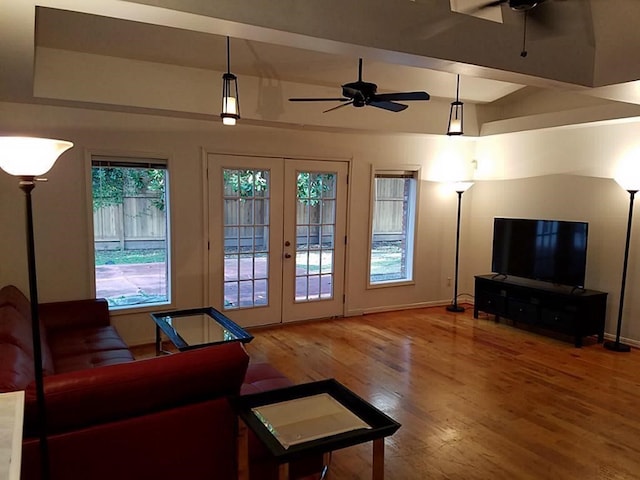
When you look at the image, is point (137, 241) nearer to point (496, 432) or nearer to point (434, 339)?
point (434, 339)

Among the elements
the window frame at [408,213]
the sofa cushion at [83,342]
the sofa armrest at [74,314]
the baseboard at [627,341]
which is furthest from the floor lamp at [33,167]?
the baseboard at [627,341]

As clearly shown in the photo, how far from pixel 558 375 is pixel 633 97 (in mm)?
2459

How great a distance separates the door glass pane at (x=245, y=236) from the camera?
5.18m

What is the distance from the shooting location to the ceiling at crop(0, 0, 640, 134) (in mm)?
2076

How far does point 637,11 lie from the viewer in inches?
119

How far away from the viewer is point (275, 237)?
545cm

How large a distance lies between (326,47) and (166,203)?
306 cm

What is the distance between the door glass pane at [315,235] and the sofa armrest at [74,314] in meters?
2.29

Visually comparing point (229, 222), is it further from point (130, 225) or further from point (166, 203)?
point (130, 225)

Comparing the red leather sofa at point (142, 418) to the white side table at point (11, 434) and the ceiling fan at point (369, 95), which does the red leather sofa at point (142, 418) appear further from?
the ceiling fan at point (369, 95)

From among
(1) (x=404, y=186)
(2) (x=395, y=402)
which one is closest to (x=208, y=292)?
(2) (x=395, y=402)

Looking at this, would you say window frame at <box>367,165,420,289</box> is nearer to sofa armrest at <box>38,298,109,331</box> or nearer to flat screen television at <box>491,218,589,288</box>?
flat screen television at <box>491,218,589,288</box>

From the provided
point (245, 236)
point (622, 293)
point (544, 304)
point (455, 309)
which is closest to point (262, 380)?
point (245, 236)

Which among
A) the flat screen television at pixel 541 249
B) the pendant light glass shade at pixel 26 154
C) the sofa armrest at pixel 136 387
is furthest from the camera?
the flat screen television at pixel 541 249
